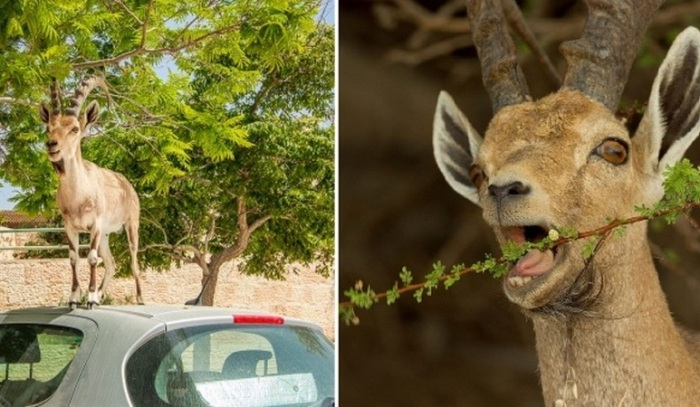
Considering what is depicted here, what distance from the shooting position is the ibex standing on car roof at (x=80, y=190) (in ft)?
15.1

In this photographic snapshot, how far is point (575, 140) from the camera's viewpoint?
1.96 metres

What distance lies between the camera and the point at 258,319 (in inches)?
118

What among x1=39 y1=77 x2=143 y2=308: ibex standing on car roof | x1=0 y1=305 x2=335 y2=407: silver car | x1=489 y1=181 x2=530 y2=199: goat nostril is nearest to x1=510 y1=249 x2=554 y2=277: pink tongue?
x1=489 y1=181 x2=530 y2=199: goat nostril

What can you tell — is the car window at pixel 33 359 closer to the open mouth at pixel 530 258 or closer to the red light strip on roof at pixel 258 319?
the red light strip on roof at pixel 258 319

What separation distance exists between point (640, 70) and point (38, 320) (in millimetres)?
2119

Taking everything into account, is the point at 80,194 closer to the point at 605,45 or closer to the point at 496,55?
the point at 496,55

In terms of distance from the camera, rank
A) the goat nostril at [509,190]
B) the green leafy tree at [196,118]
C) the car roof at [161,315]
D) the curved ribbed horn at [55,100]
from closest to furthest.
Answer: the goat nostril at [509,190] → the car roof at [161,315] → the curved ribbed horn at [55,100] → the green leafy tree at [196,118]

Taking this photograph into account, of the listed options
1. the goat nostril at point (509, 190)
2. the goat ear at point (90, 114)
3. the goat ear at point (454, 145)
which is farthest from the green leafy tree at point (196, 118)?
the goat nostril at point (509, 190)

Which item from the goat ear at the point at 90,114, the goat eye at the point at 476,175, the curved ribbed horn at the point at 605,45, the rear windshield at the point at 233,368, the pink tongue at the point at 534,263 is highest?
the goat ear at the point at 90,114

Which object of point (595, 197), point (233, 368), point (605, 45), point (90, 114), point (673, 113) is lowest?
point (233, 368)

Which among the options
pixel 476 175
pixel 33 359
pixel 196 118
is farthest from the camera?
pixel 196 118

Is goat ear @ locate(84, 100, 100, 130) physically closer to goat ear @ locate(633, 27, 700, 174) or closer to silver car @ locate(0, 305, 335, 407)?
silver car @ locate(0, 305, 335, 407)

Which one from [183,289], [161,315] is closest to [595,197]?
[161,315]

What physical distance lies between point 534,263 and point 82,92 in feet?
11.8
